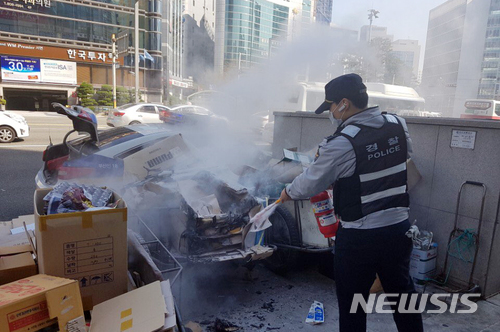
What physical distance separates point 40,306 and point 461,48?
13.2 metres

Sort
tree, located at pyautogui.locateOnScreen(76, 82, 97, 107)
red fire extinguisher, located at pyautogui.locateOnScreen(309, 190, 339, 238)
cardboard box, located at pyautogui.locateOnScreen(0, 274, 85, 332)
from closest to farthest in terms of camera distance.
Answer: cardboard box, located at pyautogui.locateOnScreen(0, 274, 85, 332) → red fire extinguisher, located at pyautogui.locateOnScreen(309, 190, 339, 238) → tree, located at pyautogui.locateOnScreen(76, 82, 97, 107)

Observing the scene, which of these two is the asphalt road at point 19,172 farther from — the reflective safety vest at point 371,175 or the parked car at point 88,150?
the reflective safety vest at point 371,175

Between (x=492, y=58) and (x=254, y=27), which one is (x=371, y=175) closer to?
(x=492, y=58)

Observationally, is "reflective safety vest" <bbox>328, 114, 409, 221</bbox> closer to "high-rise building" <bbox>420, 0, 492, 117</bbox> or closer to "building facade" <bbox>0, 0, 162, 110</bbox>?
"high-rise building" <bbox>420, 0, 492, 117</bbox>

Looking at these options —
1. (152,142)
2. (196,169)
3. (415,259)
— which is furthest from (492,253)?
(152,142)

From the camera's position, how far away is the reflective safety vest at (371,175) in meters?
2.15

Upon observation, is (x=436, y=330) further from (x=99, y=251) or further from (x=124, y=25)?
(x=124, y=25)

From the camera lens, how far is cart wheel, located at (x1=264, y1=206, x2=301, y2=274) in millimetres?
3605

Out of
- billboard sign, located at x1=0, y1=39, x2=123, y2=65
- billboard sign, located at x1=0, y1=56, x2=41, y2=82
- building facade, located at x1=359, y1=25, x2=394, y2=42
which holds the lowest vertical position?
billboard sign, located at x1=0, y1=56, x2=41, y2=82

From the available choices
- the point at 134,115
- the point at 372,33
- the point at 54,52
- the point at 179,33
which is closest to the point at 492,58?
the point at 372,33

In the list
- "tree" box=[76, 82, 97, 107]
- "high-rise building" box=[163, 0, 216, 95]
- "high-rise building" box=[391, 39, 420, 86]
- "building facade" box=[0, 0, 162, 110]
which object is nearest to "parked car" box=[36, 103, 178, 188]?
"high-rise building" box=[391, 39, 420, 86]

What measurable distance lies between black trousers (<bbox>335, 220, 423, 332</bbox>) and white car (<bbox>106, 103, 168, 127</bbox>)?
48.3 feet

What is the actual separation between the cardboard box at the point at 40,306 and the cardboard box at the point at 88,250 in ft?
0.54

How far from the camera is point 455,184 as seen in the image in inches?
141
